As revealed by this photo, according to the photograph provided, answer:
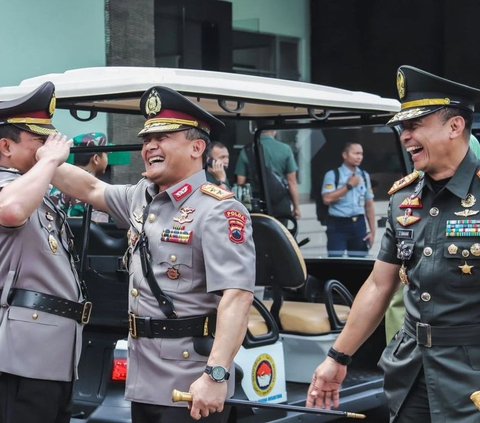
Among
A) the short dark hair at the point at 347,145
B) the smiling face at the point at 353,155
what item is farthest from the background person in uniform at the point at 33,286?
the smiling face at the point at 353,155

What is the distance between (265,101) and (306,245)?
101 inches

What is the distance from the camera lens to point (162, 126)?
11.8 ft

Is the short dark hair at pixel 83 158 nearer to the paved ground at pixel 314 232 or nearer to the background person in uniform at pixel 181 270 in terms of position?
the background person in uniform at pixel 181 270

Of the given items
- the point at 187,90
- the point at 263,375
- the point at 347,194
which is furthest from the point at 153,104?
the point at 347,194

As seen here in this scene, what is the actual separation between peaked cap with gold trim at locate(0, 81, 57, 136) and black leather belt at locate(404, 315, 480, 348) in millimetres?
1502

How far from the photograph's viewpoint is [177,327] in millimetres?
3469

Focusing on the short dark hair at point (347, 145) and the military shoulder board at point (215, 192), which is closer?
the military shoulder board at point (215, 192)

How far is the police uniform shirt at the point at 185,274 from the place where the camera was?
3443 millimetres

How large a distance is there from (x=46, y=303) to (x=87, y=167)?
158 cm

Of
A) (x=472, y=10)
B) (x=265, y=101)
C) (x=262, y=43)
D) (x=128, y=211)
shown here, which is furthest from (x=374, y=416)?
(x=472, y=10)

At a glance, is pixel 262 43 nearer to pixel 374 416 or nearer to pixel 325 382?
pixel 374 416

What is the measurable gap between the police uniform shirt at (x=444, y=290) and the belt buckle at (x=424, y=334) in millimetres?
17

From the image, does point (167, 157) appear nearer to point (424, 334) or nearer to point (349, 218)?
point (424, 334)

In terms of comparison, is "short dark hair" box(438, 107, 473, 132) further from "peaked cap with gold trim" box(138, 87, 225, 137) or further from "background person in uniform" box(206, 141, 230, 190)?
"background person in uniform" box(206, 141, 230, 190)
